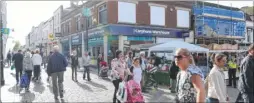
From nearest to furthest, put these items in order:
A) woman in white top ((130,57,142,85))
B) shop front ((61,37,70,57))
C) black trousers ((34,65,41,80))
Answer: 1. woman in white top ((130,57,142,85))
2. black trousers ((34,65,41,80))
3. shop front ((61,37,70,57))

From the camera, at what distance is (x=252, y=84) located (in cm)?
472

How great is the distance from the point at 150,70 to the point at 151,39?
13835 millimetres

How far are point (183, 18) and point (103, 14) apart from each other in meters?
8.40

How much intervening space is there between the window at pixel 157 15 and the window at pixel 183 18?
6.97 ft

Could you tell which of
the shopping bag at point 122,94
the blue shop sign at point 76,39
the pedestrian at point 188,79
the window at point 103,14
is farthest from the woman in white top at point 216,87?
the blue shop sign at point 76,39

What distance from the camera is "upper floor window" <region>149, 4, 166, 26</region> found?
26281mm

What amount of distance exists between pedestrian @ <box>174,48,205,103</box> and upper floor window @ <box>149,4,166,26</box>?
2286cm

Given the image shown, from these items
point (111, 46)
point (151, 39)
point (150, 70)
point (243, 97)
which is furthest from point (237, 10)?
point (243, 97)

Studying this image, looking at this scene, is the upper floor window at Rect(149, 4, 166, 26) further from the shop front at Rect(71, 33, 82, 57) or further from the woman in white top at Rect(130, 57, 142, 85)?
the woman in white top at Rect(130, 57, 142, 85)

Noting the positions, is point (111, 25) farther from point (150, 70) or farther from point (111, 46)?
point (150, 70)

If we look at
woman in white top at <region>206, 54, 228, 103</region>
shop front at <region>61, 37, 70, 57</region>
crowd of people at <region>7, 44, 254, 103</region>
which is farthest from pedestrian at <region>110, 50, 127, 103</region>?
shop front at <region>61, 37, 70, 57</region>

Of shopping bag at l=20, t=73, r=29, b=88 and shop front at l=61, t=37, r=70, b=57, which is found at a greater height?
shop front at l=61, t=37, r=70, b=57

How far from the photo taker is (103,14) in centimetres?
2525

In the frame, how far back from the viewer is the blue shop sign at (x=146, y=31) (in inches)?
941
